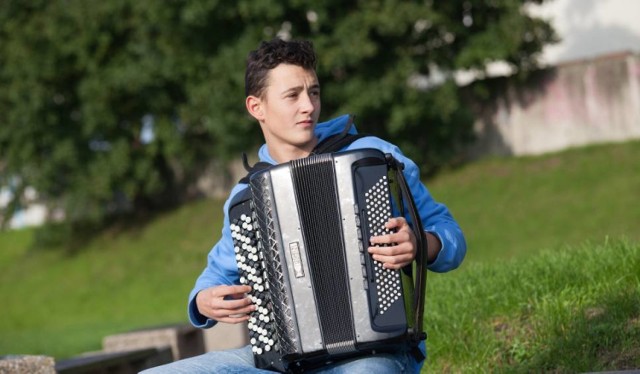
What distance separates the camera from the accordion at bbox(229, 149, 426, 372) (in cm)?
484

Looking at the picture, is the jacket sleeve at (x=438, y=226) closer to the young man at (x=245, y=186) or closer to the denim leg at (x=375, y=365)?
the young man at (x=245, y=186)

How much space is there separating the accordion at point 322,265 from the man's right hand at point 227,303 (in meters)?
0.04

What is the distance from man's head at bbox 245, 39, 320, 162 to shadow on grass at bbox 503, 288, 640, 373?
7.25ft

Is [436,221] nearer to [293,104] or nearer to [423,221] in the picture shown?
[423,221]

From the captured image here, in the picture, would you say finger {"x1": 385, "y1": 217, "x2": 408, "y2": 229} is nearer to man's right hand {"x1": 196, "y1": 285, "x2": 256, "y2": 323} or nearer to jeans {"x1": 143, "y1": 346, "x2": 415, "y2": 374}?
jeans {"x1": 143, "y1": 346, "x2": 415, "y2": 374}

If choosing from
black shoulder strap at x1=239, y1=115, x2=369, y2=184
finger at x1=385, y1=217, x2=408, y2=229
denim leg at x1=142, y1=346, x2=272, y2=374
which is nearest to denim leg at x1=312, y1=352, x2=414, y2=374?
denim leg at x1=142, y1=346, x2=272, y2=374

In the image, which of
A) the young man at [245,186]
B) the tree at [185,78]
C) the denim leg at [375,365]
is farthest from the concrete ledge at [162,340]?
the tree at [185,78]

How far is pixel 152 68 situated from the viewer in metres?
33.6

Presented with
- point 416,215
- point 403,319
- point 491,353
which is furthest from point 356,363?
point 491,353

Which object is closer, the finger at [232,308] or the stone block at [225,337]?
the finger at [232,308]

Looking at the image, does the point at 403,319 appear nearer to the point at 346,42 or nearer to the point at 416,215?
the point at 416,215

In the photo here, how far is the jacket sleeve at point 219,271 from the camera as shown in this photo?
5234 millimetres

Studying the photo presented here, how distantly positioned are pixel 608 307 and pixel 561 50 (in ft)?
114

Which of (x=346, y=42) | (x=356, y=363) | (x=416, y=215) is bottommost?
(x=356, y=363)
